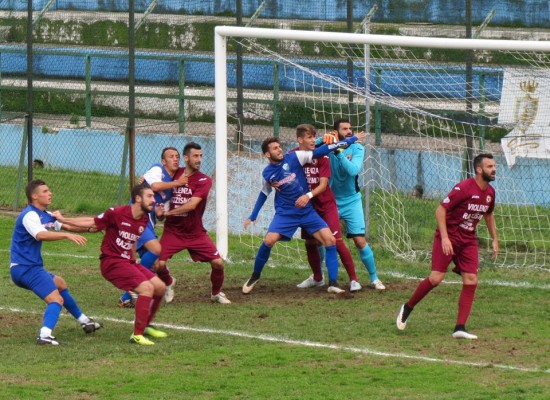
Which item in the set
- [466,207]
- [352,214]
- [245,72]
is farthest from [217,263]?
[245,72]

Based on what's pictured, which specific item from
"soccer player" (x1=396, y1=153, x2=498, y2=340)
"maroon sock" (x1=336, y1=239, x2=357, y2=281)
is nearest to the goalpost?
"maroon sock" (x1=336, y1=239, x2=357, y2=281)

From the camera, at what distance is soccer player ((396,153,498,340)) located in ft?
37.6

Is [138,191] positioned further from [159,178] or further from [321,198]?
[321,198]

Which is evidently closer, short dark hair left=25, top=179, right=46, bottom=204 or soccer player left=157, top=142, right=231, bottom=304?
short dark hair left=25, top=179, right=46, bottom=204

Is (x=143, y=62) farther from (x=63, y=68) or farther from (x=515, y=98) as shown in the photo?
(x=515, y=98)

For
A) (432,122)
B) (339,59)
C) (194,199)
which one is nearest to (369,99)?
(432,122)

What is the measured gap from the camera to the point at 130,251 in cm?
1157

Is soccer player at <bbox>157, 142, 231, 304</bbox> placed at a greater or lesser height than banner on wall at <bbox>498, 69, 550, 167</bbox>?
lesser

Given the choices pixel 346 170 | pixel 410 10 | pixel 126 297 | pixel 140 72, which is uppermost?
pixel 410 10

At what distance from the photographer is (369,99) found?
53.8 ft

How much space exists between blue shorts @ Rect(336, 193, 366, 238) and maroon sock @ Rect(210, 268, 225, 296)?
175 cm

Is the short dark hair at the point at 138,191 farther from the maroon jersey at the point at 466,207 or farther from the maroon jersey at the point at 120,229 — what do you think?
the maroon jersey at the point at 466,207

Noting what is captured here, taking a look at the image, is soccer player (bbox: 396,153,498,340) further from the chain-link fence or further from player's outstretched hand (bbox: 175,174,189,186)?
the chain-link fence

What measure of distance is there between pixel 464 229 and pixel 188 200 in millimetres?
3183
